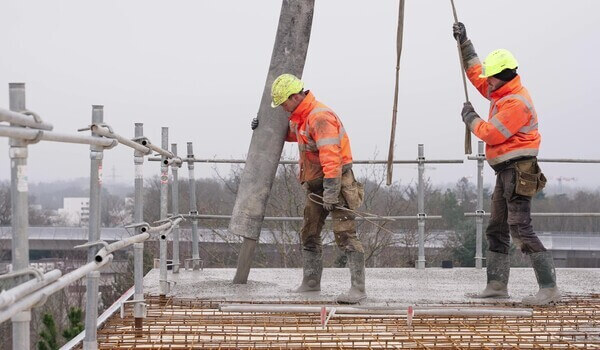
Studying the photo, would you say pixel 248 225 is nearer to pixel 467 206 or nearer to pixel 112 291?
pixel 467 206

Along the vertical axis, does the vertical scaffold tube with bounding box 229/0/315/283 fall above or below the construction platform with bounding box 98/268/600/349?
above

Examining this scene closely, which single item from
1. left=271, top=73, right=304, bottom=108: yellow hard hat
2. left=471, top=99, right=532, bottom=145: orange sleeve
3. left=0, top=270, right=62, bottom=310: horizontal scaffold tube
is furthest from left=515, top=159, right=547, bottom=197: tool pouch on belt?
left=0, top=270, right=62, bottom=310: horizontal scaffold tube

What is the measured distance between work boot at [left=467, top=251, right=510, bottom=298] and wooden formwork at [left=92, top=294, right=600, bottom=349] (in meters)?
0.88

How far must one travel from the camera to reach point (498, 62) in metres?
7.40

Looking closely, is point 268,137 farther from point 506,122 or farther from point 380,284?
point 506,122

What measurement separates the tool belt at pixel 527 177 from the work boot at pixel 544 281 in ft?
1.76

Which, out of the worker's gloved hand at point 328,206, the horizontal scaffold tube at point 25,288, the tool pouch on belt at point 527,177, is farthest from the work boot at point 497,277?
the horizontal scaffold tube at point 25,288

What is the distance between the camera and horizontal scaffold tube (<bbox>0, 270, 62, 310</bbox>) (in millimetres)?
2726

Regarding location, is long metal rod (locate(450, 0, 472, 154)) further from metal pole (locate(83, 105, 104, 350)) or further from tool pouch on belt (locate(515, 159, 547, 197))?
metal pole (locate(83, 105, 104, 350))

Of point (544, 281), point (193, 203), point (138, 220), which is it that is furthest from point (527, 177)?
point (193, 203)

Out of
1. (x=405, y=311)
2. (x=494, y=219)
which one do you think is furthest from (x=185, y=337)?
(x=494, y=219)

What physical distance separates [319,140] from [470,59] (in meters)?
1.57

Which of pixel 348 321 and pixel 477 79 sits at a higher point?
pixel 477 79

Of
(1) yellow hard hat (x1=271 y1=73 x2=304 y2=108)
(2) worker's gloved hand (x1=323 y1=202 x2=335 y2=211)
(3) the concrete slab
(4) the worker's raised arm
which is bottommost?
(3) the concrete slab
